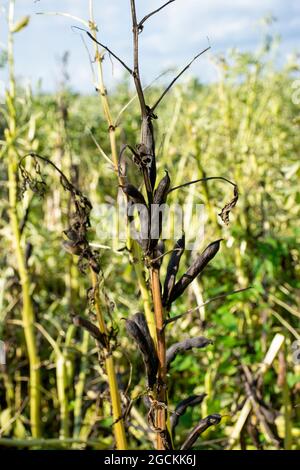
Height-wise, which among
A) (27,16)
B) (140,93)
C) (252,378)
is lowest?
(252,378)

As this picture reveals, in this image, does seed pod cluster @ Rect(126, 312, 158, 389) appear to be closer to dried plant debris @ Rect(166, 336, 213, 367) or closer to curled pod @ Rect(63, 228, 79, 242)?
dried plant debris @ Rect(166, 336, 213, 367)

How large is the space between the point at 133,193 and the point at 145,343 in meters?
0.16

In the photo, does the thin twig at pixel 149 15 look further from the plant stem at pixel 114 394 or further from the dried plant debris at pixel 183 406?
the dried plant debris at pixel 183 406

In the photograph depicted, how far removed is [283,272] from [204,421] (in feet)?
3.79

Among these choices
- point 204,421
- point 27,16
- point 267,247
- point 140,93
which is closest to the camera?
point 140,93

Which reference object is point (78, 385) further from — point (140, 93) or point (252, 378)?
point (140, 93)

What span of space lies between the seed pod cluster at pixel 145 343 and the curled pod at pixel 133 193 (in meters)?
0.13

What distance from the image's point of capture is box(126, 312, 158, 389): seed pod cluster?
0.62 m

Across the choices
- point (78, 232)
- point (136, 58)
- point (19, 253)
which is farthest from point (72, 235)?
point (19, 253)

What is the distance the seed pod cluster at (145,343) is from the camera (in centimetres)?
62

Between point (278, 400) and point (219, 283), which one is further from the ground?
point (219, 283)

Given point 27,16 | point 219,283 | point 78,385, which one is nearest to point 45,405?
point 78,385

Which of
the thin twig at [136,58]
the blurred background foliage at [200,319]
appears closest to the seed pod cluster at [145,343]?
the thin twig at [136,58]

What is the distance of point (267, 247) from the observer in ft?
5.39
